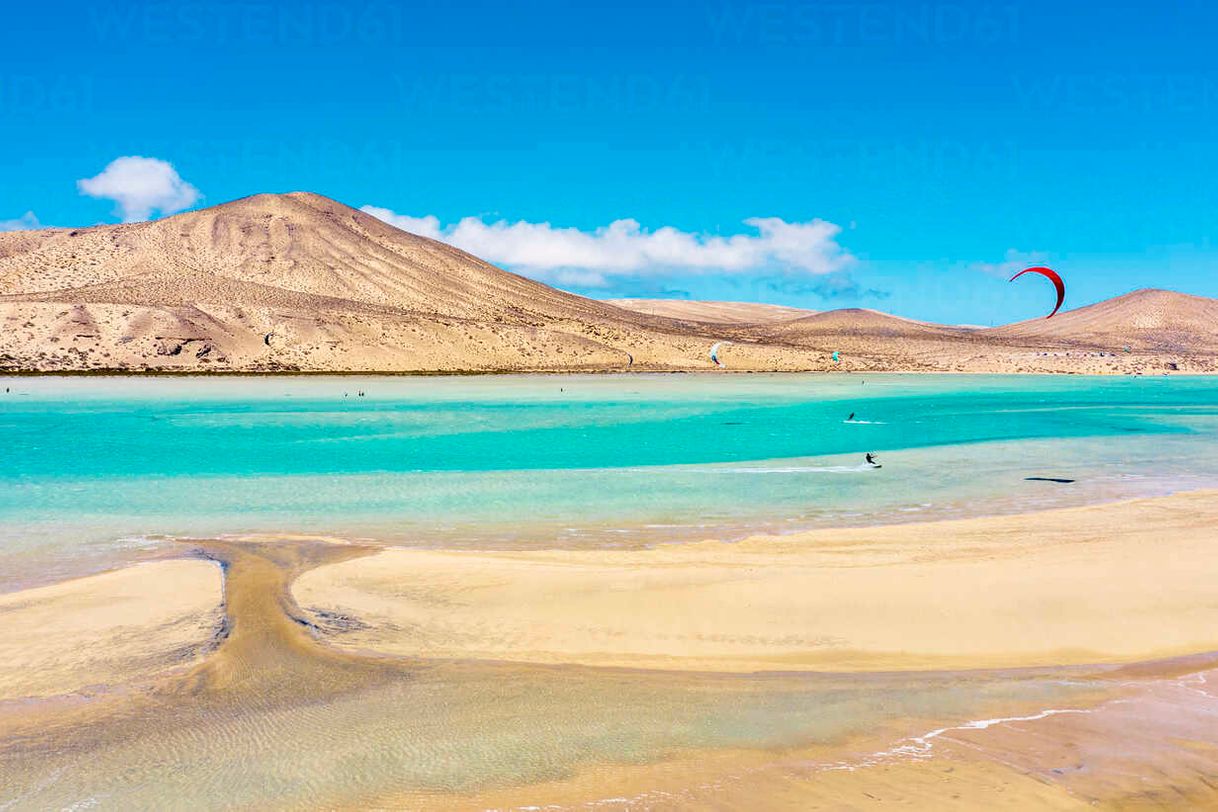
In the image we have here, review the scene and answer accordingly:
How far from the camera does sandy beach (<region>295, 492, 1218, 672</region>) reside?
737 centimetres

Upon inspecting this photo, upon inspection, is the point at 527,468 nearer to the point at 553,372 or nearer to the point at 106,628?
the point at 106,628

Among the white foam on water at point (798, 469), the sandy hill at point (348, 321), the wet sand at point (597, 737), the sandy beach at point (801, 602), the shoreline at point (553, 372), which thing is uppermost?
the sandy hill at point (348, 321)

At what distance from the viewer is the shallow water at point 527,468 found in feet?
42.8

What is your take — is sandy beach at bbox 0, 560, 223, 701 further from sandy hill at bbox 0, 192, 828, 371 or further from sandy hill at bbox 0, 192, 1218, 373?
sandy hill at bbox 0, 192, 828, 371

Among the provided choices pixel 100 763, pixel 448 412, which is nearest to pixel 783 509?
pixel 100 763

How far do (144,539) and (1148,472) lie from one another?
62.5 ft

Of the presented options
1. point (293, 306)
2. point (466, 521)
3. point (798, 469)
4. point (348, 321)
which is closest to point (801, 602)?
point (466, 521)

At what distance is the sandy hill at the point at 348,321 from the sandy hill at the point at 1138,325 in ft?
2.34

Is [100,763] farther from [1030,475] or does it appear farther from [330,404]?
[330,404]

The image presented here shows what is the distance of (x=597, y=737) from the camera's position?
19.1 ft

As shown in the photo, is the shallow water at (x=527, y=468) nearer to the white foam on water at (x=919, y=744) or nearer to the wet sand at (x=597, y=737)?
the wet sand at (x=597, y=737)

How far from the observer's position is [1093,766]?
17.2 feet

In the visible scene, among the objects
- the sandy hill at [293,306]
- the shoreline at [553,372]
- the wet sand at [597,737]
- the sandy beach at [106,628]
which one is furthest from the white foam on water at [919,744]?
the sandy hill at [293,306]

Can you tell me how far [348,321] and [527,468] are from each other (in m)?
65.3
